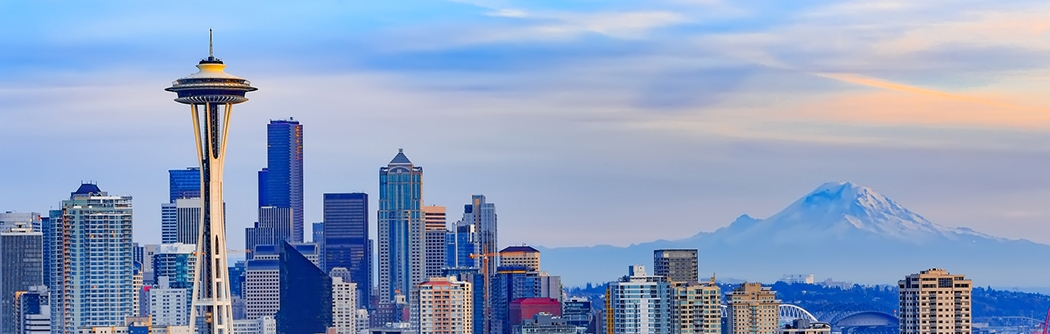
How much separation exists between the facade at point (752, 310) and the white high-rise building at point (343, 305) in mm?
37760

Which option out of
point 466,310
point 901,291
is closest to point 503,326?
point 466,310

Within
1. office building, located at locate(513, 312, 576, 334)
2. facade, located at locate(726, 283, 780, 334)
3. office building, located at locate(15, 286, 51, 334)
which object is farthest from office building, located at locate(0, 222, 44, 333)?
facade, located at locate(726, 283, 780, 334)

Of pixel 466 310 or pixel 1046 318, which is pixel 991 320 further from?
pixel 466 310

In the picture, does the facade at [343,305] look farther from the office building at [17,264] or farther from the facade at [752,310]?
the facade at [752,310]

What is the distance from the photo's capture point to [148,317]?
137375 millimetres

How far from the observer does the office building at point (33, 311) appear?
5281 inches

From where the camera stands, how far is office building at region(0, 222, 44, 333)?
139375 millimetres

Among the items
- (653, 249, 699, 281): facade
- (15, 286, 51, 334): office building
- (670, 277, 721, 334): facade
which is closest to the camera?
(670, 277, 721, 334): facade

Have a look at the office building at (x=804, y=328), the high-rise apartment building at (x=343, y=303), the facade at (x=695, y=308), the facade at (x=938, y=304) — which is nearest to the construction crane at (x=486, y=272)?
the high-rise apartment building at (x=343, y=303)

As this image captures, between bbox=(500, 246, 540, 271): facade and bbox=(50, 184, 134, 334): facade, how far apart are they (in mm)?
25689

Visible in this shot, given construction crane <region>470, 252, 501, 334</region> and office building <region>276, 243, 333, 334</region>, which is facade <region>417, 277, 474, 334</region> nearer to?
construction crane <region>470, 252, 501, 334</region>

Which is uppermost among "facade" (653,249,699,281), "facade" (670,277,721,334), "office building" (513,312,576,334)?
"facade" (653,249,699,281)

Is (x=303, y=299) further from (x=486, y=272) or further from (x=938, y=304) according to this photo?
(x=938, y=304)

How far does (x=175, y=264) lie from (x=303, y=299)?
35.6ft
